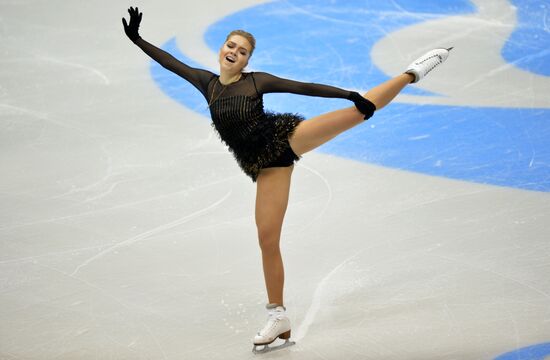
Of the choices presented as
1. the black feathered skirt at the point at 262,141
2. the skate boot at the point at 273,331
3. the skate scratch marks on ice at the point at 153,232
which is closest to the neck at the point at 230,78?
the black feathered skirt at the point at 262,141

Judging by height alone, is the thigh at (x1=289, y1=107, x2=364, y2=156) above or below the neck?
below

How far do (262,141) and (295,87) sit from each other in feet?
1.06

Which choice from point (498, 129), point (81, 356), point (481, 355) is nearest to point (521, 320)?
point (481, 355)

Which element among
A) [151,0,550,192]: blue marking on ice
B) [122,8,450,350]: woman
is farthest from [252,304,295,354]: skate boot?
[151,0,550,192]: blue marking on ice

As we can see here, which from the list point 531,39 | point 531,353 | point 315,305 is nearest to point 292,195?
point 315,305

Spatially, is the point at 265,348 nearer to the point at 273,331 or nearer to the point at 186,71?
the point at 273,331

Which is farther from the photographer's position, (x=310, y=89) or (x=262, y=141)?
(x=262, y=141)

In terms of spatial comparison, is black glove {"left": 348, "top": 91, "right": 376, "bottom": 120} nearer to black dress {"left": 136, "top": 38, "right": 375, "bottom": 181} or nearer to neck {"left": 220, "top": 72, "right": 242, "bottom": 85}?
black dress {"left": 136, "top": 38, "right": 375, "bottom": 181}

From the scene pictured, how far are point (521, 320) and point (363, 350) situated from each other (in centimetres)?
84

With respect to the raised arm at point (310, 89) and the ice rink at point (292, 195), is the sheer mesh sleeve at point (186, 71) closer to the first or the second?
the raised arm at point (310, 89)

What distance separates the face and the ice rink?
1292 mm

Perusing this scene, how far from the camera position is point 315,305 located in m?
4.91

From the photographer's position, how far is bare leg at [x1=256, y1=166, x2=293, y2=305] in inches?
178

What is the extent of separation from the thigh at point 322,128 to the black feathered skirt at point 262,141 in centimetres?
4
